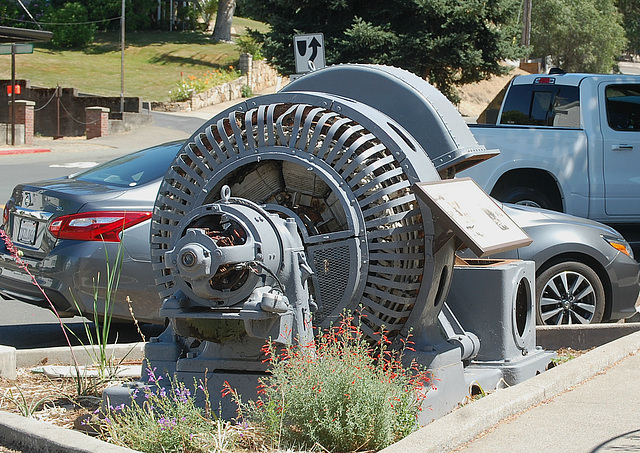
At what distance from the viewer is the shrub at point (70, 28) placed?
53375 mm

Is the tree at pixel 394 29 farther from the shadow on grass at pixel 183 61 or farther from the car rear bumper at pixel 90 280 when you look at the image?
the shadow on grass at pixel 183 61

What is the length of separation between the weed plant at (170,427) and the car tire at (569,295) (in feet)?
13.2

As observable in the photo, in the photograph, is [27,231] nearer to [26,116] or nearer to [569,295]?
[569,295]

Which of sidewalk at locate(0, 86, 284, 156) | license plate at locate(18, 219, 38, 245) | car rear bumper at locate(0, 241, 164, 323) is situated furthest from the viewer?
sidewalk at locate(0, 86, 284, 156)

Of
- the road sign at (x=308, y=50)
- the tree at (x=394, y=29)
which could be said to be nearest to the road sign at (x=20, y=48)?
the tree at (x=394, y=29)

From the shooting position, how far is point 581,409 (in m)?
4.62

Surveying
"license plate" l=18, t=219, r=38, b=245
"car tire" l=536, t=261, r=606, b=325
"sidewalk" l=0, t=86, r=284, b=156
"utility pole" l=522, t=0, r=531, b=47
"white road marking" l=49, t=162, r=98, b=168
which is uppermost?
"utility pole" l=522, t=0, r=531, b=47

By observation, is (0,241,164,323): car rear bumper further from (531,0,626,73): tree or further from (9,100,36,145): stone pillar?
(531,0,626,73): tree

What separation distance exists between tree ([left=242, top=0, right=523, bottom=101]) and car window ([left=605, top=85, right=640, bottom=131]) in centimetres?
1074

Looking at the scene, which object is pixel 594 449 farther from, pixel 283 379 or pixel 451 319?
pixel 283 379

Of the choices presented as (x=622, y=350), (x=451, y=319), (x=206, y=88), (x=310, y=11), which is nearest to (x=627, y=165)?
(x=622, y=350)

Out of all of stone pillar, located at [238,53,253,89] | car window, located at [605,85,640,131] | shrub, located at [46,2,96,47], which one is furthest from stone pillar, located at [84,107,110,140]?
shrub, located at [46,2,96,47]

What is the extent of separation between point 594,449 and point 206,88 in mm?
39714

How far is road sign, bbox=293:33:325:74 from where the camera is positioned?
11281 millimetres
